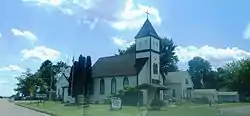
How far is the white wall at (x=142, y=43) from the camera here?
57656mm

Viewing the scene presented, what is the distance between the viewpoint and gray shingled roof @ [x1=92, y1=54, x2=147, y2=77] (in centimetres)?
5634

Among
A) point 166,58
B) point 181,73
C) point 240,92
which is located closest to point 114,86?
point 181,73

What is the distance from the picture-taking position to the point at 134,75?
5488cm

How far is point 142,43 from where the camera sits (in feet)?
192

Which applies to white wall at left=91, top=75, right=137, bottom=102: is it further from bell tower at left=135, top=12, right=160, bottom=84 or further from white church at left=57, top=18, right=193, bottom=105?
bell tower at left=135, top=12, right=160, bottom=84

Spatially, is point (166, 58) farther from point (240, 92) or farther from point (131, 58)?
point (131, 58)

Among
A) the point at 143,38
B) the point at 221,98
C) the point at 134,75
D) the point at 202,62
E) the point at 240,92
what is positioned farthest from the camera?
the point at 202,62

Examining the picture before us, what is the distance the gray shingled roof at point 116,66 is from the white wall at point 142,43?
6.87ft

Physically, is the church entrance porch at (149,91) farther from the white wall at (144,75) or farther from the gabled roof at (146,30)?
the gabled roof at (146,30)

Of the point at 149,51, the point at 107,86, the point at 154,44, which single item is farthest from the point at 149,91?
the point at 154,44

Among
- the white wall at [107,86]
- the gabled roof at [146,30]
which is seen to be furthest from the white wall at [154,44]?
the white wall at [107,86]

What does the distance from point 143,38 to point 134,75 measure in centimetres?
719

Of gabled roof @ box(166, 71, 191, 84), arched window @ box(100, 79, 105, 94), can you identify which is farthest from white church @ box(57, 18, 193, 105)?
gabled roof @ box(166, 71, 191, 84)

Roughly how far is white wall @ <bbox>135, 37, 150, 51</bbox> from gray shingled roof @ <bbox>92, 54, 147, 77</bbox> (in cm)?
209
